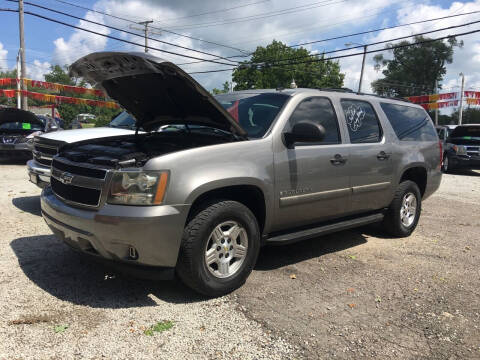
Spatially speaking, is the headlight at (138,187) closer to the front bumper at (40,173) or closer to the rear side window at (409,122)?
the front bumper at (40,173)

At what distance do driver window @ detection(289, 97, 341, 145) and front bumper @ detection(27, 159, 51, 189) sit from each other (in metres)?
3.61

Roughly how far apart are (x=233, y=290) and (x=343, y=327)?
1004 millimetres

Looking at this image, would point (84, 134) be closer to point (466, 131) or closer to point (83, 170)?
point (83, 170)

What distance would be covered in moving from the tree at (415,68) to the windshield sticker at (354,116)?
202 feet

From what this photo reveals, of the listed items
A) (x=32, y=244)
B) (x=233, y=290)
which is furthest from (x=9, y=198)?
(x=233, y=290)

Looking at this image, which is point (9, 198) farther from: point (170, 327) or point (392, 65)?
point (392, 65)

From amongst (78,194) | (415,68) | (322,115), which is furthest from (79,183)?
(415,68)

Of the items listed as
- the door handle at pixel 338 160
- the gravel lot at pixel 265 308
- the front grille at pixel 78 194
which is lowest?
the gravel lot at pixel 265 308

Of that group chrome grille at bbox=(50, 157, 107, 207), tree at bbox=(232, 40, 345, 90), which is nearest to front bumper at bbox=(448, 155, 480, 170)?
chrome grille at bbox=(50, 157, 107, 207)

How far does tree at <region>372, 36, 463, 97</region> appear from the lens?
2361 inches

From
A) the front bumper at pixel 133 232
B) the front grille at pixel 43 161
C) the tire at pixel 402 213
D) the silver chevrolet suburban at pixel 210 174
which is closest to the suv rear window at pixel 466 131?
the tire at pixel 402 213

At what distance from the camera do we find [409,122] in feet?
19.1

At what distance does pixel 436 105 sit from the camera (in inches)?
968

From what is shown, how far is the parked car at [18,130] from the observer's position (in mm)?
10383
